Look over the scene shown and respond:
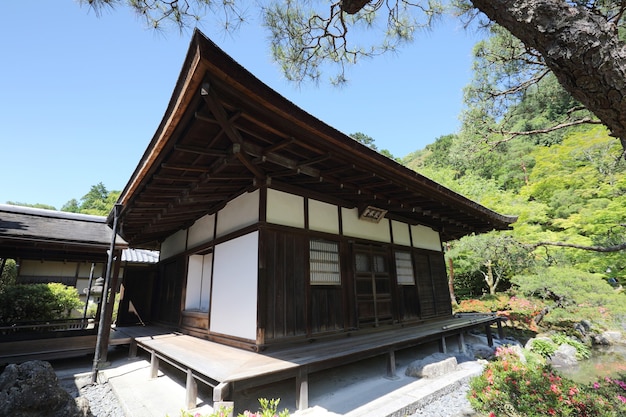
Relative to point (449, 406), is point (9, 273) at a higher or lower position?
higher

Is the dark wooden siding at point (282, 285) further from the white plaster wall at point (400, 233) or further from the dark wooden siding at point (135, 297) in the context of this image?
the dark wooden siding at point (135, 297)

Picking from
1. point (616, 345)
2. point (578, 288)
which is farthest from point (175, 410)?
point (616, 345)

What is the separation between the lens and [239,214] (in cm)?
498

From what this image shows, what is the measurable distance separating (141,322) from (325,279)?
6.58m

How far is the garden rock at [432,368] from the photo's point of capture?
4.35m

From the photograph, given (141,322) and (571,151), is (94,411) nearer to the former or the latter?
(141,322)

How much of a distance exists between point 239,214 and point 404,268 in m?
4.04

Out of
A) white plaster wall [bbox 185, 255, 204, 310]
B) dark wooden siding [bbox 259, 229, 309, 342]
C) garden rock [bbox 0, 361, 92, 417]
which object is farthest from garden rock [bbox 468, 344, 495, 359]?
garden rock [bbox 0, 361, 92, 417]

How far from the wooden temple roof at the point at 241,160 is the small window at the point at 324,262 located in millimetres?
856

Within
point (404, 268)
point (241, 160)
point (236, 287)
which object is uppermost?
point (241, 160)

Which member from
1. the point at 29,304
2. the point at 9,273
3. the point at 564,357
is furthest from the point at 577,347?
the point at 9,273

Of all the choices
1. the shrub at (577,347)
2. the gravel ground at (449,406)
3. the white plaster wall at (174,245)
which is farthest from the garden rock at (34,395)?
the shrub at (577,347)

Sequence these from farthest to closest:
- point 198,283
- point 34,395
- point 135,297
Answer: point 135,297 → point 198,283 → point 34,395

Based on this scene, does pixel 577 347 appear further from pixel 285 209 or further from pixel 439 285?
pixel 285 209
